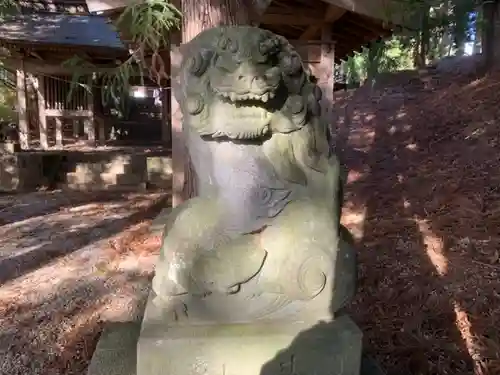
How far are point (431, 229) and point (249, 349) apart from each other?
357 cm

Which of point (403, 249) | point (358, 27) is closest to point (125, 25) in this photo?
point (358, 27)

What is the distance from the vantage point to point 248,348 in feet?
5.39

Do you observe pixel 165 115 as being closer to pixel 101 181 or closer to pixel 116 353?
pixel 101 181

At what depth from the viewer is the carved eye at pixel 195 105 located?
1.70m

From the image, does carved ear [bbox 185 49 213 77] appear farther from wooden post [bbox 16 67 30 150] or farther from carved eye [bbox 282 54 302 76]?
wooden post [bbox 16 67 30 150]

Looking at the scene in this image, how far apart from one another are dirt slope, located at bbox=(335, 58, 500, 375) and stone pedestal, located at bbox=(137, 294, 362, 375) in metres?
1.24

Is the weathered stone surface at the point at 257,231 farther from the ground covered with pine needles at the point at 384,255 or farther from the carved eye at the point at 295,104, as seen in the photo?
the ground covered with pine needles at the point at 384,255

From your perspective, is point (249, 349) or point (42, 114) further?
point (42, 114)

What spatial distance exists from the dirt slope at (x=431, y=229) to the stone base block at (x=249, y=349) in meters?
1.25

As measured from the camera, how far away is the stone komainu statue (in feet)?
5.58

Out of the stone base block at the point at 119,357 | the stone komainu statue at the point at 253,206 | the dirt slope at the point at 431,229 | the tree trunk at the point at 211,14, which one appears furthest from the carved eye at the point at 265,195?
the tree trunk at the point at 211,14

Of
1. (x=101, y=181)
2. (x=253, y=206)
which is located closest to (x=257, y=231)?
(x=253, y=206)

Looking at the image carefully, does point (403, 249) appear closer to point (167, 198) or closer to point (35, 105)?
point (167, 198)

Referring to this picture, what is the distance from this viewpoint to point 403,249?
441 centimetres
